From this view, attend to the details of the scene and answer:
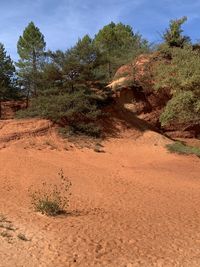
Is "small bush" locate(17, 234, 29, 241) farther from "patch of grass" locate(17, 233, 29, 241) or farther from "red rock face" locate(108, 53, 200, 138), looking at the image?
"red rock face" locate(108, 53, 200, 138)

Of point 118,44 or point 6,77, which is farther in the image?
point 118,44

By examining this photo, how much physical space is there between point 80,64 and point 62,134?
483cm

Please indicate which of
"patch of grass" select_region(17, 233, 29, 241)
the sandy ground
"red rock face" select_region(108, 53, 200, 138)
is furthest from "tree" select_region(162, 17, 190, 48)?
"patch of grass" select_region(17, 233, 29, 241)

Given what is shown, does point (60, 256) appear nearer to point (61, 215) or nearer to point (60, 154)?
point (61, 215)

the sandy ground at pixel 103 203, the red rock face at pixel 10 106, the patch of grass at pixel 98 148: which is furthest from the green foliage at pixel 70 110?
the red rock face at pixel 10 106

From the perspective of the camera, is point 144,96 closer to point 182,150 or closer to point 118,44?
point 182,150

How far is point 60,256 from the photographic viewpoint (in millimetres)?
9430

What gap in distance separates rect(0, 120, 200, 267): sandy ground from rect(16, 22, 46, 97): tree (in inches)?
306

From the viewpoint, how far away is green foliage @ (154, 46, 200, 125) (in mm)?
18281

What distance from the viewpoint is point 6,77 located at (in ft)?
103

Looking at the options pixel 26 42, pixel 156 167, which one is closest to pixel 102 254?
pixel 156 167

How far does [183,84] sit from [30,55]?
66.6 ft

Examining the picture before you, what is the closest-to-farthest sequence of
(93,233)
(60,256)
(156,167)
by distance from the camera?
(60,256)
(93,233)
(156,167)

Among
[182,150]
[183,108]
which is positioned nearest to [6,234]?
[183,108]
